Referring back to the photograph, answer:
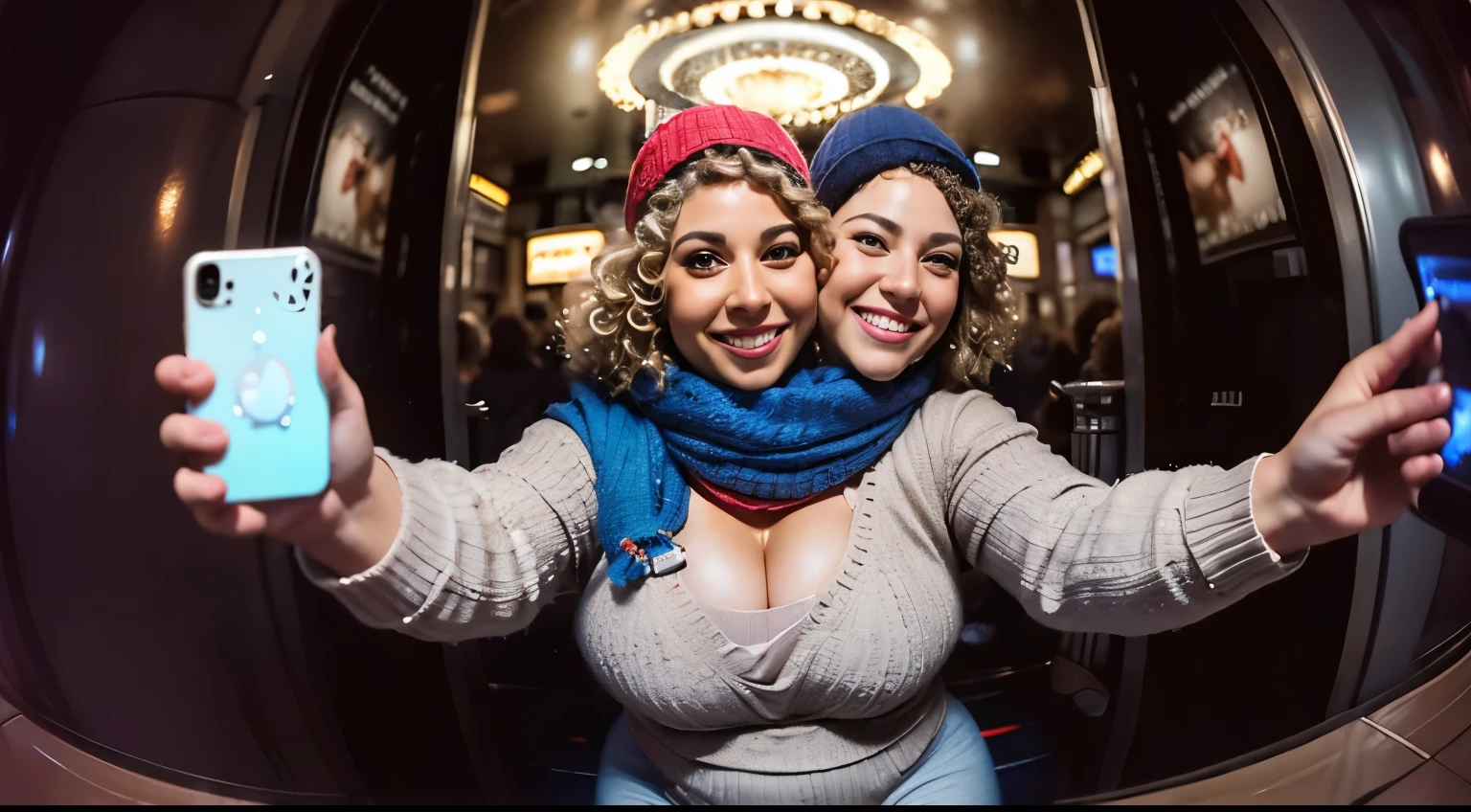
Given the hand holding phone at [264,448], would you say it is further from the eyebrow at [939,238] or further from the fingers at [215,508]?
the eyebrow at [939,238]

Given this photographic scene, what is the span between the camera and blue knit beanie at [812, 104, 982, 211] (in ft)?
1.76

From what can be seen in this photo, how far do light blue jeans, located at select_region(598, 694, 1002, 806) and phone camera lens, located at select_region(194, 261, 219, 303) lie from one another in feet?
1.17

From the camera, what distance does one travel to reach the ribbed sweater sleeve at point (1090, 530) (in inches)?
18.6

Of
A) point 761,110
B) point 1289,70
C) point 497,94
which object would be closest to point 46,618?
point 497,94

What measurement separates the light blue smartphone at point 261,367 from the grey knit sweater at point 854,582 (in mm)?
73

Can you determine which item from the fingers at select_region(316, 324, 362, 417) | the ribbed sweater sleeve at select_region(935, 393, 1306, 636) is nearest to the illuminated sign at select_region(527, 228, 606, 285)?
the fingers at select_region(316, 324, 362, 417)

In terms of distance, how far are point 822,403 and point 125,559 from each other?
1.47ft

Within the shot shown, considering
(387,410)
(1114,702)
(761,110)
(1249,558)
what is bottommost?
(1114,702)

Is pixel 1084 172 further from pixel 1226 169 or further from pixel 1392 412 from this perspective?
pixel 1392 412

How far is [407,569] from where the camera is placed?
0.48 m

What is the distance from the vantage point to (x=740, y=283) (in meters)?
0.52

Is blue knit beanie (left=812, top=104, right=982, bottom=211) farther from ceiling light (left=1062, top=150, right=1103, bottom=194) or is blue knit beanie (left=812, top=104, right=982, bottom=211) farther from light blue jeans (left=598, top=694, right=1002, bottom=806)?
light blue jeans (left=598, top=694, right=1002, bottom=806)

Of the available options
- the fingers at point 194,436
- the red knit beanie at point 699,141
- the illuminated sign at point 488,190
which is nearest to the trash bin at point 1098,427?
the red knit beanie at point 699,141

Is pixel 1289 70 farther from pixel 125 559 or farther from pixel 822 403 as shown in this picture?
pixel 125 559
